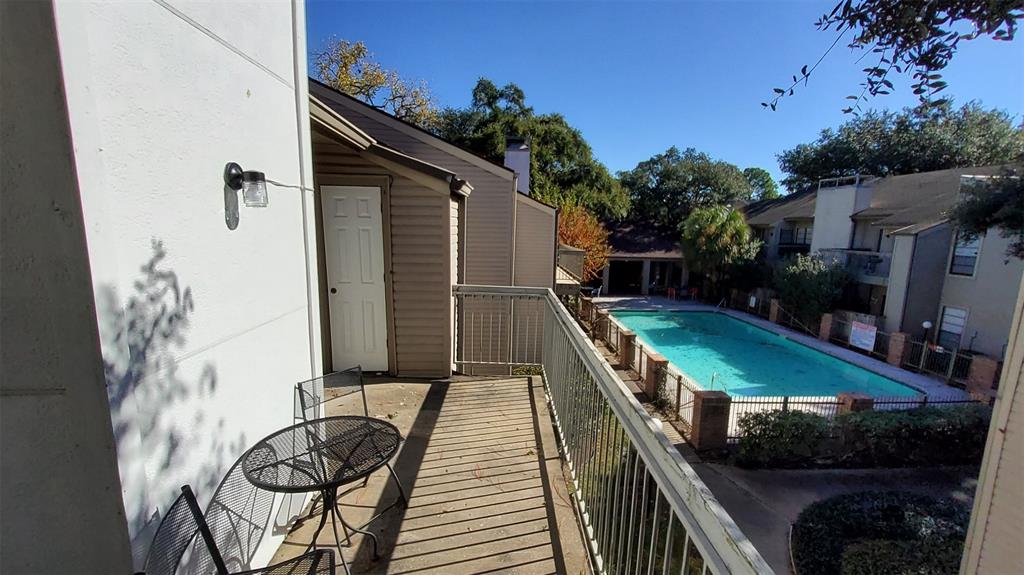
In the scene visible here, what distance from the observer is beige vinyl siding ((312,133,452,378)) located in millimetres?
4676

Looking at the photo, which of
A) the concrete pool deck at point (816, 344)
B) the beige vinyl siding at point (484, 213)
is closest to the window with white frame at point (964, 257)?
the concrete pool deck at point (816, 344)

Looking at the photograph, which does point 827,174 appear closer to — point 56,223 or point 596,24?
point 596,24

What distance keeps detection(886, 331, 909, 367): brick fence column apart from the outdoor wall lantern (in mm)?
17679

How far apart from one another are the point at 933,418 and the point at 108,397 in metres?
11.5

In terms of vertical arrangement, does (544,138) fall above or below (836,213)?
above

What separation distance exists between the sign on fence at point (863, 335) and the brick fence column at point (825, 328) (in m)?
1.09

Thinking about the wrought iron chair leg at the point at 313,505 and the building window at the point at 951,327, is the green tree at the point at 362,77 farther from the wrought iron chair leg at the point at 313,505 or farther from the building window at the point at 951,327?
the building window at the point at 951,327

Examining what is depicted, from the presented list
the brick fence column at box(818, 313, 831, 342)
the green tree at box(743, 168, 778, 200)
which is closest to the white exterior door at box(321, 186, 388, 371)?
the brick fence column at box(818, 313, 831, 342)

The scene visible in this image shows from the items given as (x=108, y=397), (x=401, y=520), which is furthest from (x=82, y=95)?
(x=401, y=520)

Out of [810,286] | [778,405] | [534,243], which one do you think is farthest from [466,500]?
[810,286]

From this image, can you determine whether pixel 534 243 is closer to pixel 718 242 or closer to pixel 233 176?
pixel 233 176

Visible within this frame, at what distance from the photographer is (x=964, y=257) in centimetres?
1349

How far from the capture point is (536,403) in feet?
14.0

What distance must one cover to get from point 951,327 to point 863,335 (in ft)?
8.19
